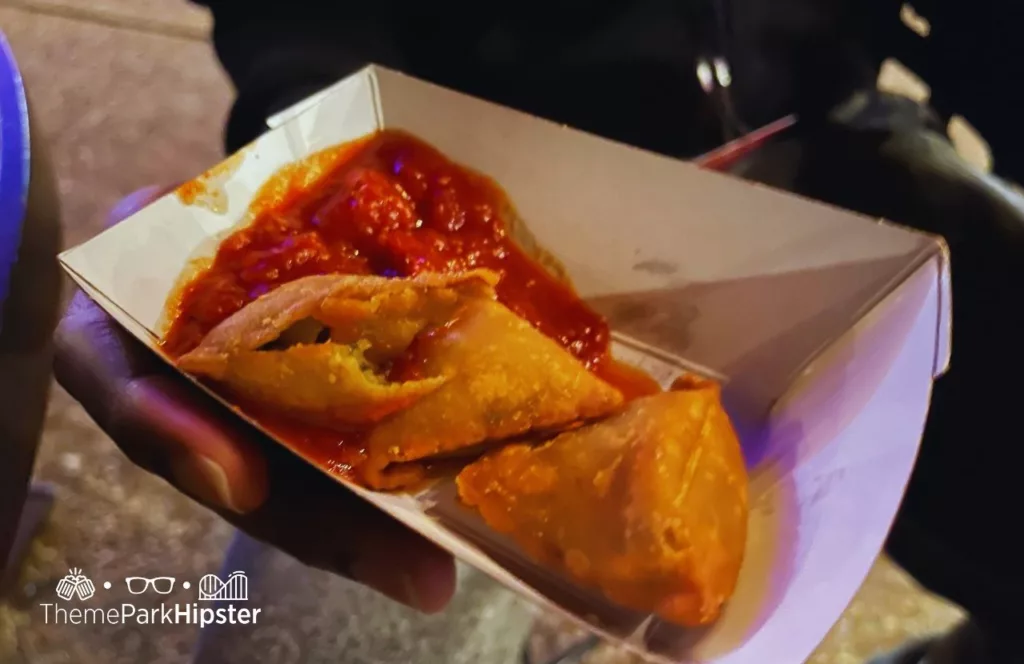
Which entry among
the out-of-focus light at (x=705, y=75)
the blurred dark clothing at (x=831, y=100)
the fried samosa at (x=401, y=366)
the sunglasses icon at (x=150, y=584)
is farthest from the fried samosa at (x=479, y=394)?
the sunglasses icon at (x=150, y=584)

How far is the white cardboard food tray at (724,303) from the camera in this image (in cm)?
51

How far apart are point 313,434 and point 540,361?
158 millimetres

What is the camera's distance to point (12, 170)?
684 mm

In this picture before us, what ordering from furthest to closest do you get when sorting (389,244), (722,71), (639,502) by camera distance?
(722,71)
(389,244)
(639,502)

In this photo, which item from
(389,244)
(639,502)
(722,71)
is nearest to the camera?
(639,502)

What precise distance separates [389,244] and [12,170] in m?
0.32

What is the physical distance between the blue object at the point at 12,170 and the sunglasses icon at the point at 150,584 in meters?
0.43

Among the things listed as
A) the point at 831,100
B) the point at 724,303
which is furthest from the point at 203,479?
the point at 831,100

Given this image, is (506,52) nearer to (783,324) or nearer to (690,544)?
(783,324)

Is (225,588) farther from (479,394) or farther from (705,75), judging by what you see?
(705,75)

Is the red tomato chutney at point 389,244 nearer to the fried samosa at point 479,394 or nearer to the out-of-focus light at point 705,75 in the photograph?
the fried samosa at point 479,394

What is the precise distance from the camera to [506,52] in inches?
36.1

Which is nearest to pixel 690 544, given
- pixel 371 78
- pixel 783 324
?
pixel 783 324

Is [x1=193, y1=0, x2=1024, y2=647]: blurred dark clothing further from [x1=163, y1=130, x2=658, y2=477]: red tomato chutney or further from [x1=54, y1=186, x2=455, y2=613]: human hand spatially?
[x1=54, y1=186, x2=455, y2=613]: human hand
